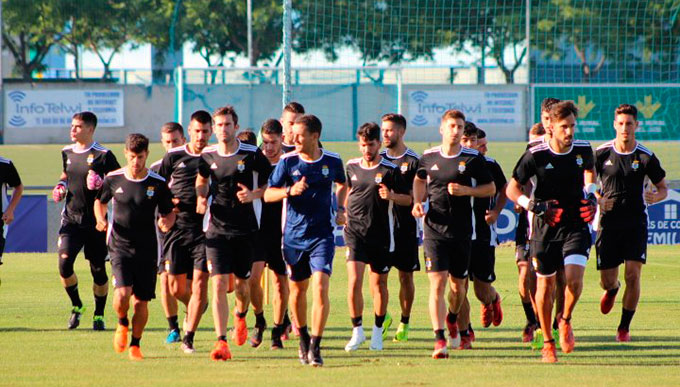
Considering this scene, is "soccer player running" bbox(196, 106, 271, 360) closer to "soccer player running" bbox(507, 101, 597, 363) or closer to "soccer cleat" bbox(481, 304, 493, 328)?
"soccer player running" bbox(507, 101, 597, 363)

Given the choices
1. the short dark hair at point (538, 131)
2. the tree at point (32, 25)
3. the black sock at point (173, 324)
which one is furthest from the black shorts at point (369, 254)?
the tree at point (32, 25)

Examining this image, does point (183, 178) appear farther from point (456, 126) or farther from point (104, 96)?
point (104, 96)

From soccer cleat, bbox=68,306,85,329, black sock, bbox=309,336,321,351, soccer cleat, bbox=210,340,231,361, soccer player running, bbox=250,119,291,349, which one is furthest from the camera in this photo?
soccer cleat, bbox=68,306,85,329

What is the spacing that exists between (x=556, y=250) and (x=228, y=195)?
2845mm

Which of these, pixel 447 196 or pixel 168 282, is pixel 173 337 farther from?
pixel 447 196

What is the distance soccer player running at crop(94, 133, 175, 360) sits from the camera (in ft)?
29.6

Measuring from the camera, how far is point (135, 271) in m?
9.05

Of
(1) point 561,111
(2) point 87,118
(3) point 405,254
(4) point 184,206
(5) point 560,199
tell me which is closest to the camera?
(1) point 561,111

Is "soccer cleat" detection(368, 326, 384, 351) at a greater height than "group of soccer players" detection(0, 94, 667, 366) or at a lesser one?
lesser

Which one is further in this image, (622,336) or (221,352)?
(622,336)

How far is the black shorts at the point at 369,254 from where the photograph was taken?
973cm

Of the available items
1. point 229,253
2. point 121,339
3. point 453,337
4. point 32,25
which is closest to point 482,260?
point 453,337

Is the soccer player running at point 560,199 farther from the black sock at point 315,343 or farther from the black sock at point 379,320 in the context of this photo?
the black sock at point 315,343

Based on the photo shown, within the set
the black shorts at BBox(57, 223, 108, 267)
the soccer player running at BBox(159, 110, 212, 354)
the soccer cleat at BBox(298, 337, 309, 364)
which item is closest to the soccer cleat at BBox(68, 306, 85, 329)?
the black shorts at BBox(57, 223, 108, 267)
